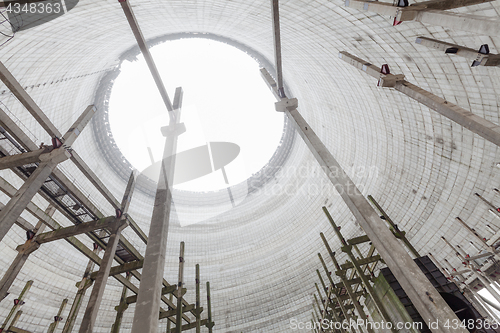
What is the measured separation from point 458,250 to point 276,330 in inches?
397

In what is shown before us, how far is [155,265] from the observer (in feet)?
19.5

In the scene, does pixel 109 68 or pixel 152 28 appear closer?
pixel 152 28

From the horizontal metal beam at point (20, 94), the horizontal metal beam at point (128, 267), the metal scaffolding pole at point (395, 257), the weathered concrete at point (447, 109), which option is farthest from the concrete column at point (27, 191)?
the weathered concrete at point (447, 109)

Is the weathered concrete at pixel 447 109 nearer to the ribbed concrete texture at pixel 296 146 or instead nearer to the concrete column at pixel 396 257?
the ribbed concrete texture at pixel 296 146

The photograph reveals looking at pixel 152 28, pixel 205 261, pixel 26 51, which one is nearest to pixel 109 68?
pixel 152 28

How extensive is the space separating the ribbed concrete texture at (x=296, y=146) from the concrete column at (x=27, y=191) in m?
3.76

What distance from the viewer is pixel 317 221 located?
16812 mm

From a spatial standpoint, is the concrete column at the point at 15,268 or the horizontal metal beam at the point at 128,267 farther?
the horizontal metal beam at the point at 128,267

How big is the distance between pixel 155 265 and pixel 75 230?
3394 millimetres

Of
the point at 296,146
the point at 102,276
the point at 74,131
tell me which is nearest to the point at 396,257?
the point at 102,276

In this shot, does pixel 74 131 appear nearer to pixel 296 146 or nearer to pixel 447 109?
pixel 447 109

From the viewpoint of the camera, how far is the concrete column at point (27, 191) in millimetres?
Result: 5312

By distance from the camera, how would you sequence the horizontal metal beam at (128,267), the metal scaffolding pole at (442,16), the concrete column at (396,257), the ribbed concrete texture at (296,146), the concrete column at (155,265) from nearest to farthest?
1. the metal scaffolding pole at (442,16)
2. the concrete column at (396,257)
3. the concrete column at (155,265)
4. the ribbed concrete texture at (296,146)
5. the horizontal metal beam at (128,267)

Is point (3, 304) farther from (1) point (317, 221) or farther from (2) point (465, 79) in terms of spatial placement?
(2) point (465, 79)
